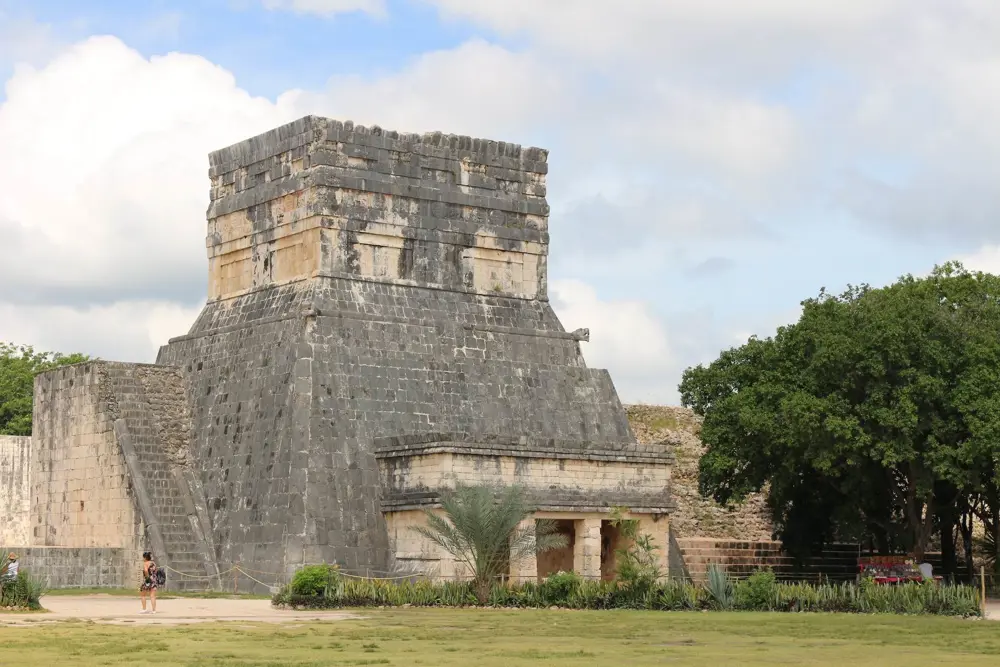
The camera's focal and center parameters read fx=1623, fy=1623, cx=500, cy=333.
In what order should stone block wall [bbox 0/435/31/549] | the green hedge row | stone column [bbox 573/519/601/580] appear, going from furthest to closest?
stone block wall [bbox 0/435/31/549], stone column [bbox 573/519/601/580], the green hedge row

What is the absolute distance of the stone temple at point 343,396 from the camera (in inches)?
1001

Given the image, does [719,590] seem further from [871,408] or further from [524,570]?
[871,408]

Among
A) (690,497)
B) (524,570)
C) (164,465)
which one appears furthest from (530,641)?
(690,497)

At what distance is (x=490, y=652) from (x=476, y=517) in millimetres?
8072

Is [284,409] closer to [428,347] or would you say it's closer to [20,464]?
[428,347]

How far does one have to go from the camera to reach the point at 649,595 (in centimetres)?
2166

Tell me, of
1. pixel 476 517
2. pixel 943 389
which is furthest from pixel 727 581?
pixel 943 389

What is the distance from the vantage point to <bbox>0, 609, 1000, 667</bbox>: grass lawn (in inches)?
548

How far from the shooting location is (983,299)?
28.1 meters

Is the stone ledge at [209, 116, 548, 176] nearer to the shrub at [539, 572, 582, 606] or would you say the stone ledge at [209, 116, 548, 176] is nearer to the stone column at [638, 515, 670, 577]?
the stone column at [638, 515, 670, 577]

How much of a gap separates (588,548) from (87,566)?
8082mm

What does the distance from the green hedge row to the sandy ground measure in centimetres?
86

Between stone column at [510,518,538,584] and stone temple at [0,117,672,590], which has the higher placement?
stone temple at [0,117,672,590]

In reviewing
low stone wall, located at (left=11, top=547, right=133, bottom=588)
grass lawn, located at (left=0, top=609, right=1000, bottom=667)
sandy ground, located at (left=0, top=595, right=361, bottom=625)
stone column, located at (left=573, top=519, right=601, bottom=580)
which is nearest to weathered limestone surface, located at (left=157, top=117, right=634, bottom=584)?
stone column, located at (left=573, top=519, right=601, bottom=580)
